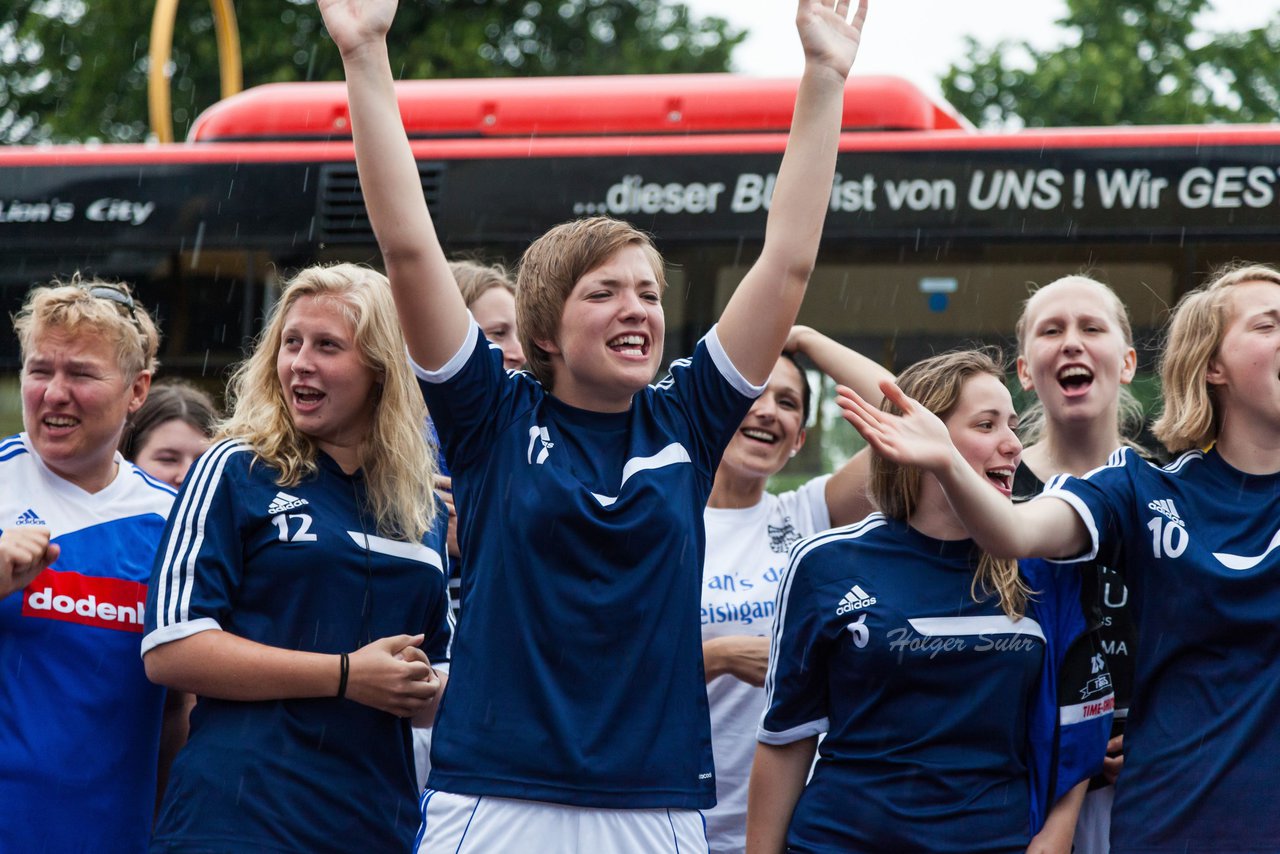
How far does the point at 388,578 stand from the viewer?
10.7 feet

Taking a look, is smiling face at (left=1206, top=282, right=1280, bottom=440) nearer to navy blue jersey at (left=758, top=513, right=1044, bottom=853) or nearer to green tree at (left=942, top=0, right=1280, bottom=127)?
navy blue jersey at (left=758, top=513, right=1044, bottom=853)

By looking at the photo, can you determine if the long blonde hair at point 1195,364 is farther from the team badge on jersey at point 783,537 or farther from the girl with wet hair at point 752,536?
the team badge on jersey at point 783,537

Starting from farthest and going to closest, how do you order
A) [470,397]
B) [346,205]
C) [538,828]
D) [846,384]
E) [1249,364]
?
1. [346,205]
2. [846,384]
3. [1249,364]
4. [470,397]
5. [538,828]

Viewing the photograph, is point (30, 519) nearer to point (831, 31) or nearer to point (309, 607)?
point (309, 607)

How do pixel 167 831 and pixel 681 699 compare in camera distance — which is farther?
pixel 167 831

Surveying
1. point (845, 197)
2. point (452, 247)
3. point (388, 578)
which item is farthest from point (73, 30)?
point (388, 578)

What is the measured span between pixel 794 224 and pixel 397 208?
78 centimetres

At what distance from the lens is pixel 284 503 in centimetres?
320

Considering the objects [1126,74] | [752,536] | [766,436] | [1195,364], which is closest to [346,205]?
[766,436]

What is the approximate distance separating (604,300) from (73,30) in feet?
62.2

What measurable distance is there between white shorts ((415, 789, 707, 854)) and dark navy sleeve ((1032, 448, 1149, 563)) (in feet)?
3.73

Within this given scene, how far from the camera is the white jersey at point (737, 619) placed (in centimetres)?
428

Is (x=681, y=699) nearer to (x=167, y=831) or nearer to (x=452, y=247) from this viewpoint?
(x=167, y=831)

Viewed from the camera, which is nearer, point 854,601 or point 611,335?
point 611,335
